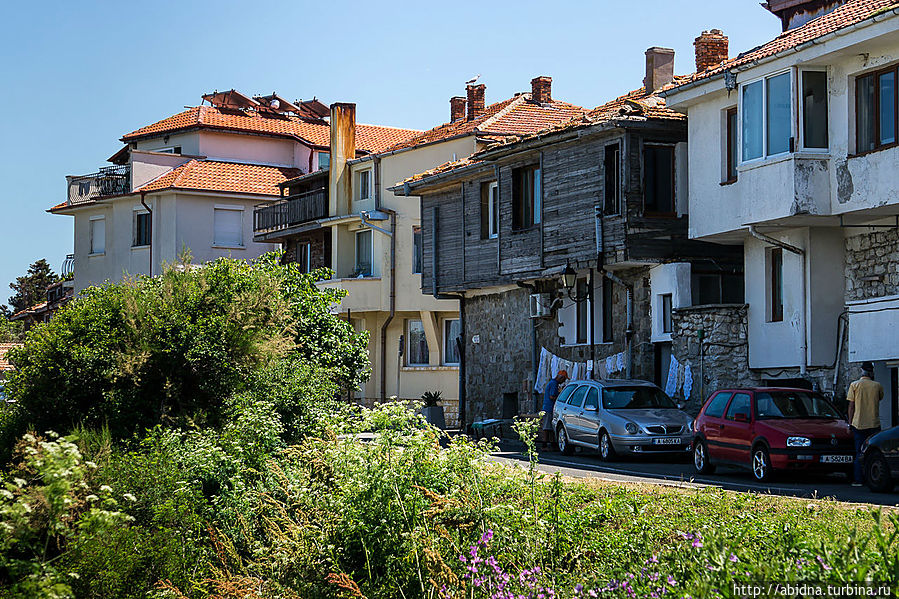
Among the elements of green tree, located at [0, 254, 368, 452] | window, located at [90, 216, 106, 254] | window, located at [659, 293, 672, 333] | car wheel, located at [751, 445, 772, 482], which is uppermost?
window, located at [90, 216, 106, 254]

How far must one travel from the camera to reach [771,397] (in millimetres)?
19109

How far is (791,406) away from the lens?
62.3 feet

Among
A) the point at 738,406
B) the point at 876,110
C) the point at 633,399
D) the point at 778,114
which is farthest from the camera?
the point at 633,399

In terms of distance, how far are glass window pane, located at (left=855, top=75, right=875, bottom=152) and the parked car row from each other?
4.87 meters

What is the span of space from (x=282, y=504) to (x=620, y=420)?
1196 cm

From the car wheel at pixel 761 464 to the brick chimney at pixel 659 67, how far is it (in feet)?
50.3

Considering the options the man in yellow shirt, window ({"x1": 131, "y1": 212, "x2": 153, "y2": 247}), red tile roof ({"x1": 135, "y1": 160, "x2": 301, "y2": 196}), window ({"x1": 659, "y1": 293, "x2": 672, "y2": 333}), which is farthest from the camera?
window ({"x1": 131, "y1": 212, "x2": 153, "y2": 247})

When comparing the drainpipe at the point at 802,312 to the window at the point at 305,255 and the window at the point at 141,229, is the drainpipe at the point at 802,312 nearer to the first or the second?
the window at the point at 305,255

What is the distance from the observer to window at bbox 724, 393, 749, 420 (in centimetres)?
1914

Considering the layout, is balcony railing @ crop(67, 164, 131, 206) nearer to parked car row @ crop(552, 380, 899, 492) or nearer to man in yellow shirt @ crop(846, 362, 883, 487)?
parked car row @ crop(552, 380, 899, 492)

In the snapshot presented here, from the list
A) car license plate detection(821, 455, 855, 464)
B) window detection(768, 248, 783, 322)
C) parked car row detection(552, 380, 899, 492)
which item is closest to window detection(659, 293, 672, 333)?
window detection(768, 248, 783, 322)

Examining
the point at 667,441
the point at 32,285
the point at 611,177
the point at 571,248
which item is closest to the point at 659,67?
the point at 611,177

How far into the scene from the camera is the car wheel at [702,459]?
781 inches

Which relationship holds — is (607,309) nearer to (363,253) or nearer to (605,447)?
(605,447)
